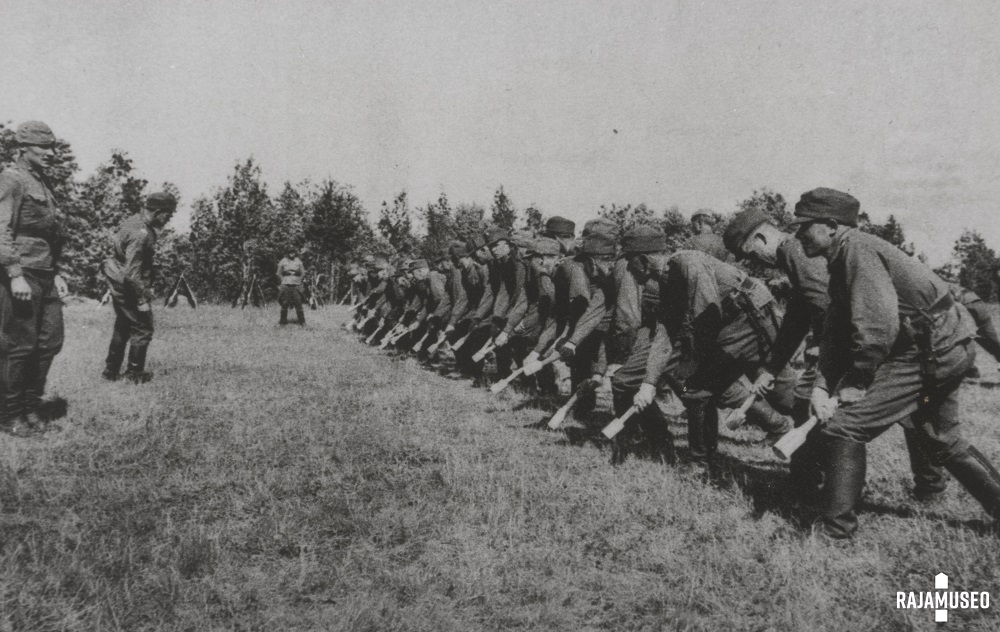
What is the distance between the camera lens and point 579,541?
13.4 feet

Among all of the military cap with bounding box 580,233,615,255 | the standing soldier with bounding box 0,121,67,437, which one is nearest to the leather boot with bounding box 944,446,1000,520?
the military cap with bounding box 580,233,615,255

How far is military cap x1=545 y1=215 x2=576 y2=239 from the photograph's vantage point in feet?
32.0

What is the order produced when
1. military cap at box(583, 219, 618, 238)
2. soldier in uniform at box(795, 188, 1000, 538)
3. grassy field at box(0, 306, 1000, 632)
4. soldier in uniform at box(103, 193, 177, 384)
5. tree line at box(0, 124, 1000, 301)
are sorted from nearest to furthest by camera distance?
1. grassy field at box(0, 306, 1000, 632)
2. soldier in uniform at box(795, 188, 1000, 538)
3. military cap at box(583, 219, 618, 238)
4. soldier in uniform at box(103, 193, 177, 384)
5. tree line at box(0, 124, 1000, 301)

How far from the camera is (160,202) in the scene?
8031 mm

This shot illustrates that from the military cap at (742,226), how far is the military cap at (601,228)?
97.8 inches

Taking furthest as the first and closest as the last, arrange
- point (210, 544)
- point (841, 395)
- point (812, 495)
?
1. point (812, 495)
2. point (841, 395)
3. point (210, 544)

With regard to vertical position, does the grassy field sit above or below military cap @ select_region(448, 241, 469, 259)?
below

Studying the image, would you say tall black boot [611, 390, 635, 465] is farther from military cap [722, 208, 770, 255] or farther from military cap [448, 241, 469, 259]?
military cap [448, 241, 469, 259]

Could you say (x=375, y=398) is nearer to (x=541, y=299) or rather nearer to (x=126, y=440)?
(x=541, y=299)

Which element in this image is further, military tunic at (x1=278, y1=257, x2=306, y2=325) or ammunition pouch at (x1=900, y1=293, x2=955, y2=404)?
military tunic at (x1=278, y1=257, x2=306, y2=325)

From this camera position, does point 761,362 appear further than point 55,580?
Yes

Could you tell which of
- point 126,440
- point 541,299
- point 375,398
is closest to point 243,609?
point 126,440

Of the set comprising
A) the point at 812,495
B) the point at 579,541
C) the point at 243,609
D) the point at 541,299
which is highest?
the point at 541,299

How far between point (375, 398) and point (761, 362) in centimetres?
450
